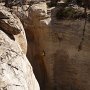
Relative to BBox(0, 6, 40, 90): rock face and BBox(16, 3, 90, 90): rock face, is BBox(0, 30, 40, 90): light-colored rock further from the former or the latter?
BBox(16, 3, 90, 90): rock face

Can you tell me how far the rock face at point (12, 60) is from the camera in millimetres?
11844

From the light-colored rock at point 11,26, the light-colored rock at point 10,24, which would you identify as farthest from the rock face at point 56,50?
the light-colored rock at point 10,24

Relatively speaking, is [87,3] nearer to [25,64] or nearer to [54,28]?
[54,28]

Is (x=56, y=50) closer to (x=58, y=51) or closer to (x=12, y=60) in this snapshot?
(x=58, y=51)

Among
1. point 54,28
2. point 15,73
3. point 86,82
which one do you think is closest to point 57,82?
point 86,82

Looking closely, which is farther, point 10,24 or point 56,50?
point 56,50

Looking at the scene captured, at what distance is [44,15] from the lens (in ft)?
65.6

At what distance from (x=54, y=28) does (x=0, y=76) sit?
8.66 meters

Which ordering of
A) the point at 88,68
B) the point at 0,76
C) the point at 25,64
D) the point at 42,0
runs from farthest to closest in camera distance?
the point at 42,0, the point at 88,68, the point at 25,64, the point at 0,76

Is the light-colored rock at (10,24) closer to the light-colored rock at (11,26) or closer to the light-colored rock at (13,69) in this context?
the light-colored rock at (11,26)

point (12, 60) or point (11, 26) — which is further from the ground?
point (11, 26)

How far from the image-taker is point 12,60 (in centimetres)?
1277

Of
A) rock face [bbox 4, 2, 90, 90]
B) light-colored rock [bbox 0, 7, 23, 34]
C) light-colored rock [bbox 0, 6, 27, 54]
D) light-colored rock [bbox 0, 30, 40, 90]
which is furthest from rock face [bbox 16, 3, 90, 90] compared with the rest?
light-colored rock [bbox 0, 30, 40, 90]

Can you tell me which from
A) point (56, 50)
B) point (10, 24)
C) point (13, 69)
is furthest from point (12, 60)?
point (56, 50)
